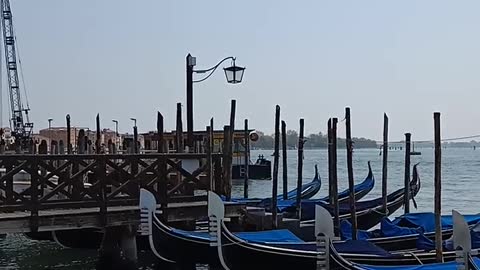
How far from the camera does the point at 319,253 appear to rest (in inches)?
282

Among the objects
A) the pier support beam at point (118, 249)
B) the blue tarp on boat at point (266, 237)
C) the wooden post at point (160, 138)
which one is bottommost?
the pier support beam at point (118, 249)

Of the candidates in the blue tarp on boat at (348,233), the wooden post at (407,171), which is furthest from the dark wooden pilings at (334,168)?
the wooden post at (407,171)

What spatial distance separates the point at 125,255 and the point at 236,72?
3049mm

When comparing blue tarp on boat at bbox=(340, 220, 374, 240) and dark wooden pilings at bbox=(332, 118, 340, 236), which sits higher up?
dark wooden pilings at bbox=(332, 118, 340, 236)

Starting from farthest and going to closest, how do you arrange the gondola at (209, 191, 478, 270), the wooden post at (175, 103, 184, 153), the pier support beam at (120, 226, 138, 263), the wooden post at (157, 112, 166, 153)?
the wooden post at (175, 103, 184, 153), the wooden post at (157, 112, 166, 153), the pier support beam at (120, 226, 138, 263), the gondola at (209, 191, 478, 270)

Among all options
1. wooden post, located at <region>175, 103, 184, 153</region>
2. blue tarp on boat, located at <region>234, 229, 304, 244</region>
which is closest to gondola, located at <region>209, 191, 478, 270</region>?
blue tarp on boat, located at <region>234, 229, 304, 244</region>

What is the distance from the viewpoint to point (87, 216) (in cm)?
930

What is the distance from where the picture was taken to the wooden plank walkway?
884cm

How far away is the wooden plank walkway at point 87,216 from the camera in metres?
8.84

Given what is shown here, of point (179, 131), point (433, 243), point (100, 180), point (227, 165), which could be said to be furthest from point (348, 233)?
point (179, 131)

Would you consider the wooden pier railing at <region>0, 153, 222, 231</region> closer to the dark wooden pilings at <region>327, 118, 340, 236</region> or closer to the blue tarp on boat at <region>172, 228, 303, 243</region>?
the blue tarp on boat at <region>172, 228, 303, 243</region>

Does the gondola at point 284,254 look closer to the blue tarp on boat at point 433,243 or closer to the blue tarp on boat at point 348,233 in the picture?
the blue tarp on boat at point 433,243

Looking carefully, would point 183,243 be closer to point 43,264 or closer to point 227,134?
point 227,134

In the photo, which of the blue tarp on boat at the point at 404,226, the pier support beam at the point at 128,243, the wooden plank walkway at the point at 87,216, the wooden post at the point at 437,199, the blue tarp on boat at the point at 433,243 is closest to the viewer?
the wooden post at the point at 437,199
